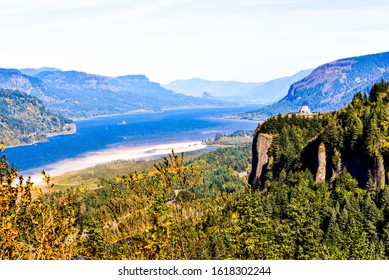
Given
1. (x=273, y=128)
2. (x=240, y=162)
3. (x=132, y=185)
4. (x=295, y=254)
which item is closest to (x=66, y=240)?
(x=132, y=185)

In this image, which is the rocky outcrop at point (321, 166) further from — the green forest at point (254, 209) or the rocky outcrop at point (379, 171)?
the rocky outcrop at point (379, 171)

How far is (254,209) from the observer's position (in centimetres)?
2905

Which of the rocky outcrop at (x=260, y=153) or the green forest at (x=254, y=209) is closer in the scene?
the green forest at (x=254, y=209)

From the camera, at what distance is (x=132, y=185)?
1540 centimetres

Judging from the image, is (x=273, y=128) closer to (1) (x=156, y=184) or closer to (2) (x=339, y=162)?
(2) (x=339, y=162)

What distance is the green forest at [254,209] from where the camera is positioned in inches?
572

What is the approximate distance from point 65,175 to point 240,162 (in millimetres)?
68587

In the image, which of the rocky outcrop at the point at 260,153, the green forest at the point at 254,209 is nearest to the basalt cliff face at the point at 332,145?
the rocky outcrop at the point at 260,153

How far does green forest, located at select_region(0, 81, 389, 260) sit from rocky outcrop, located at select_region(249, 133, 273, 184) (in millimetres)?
608

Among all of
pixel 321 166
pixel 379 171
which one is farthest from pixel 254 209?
pixel 321 166

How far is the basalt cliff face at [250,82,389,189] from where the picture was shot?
60.0 m

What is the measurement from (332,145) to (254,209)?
132 feet
